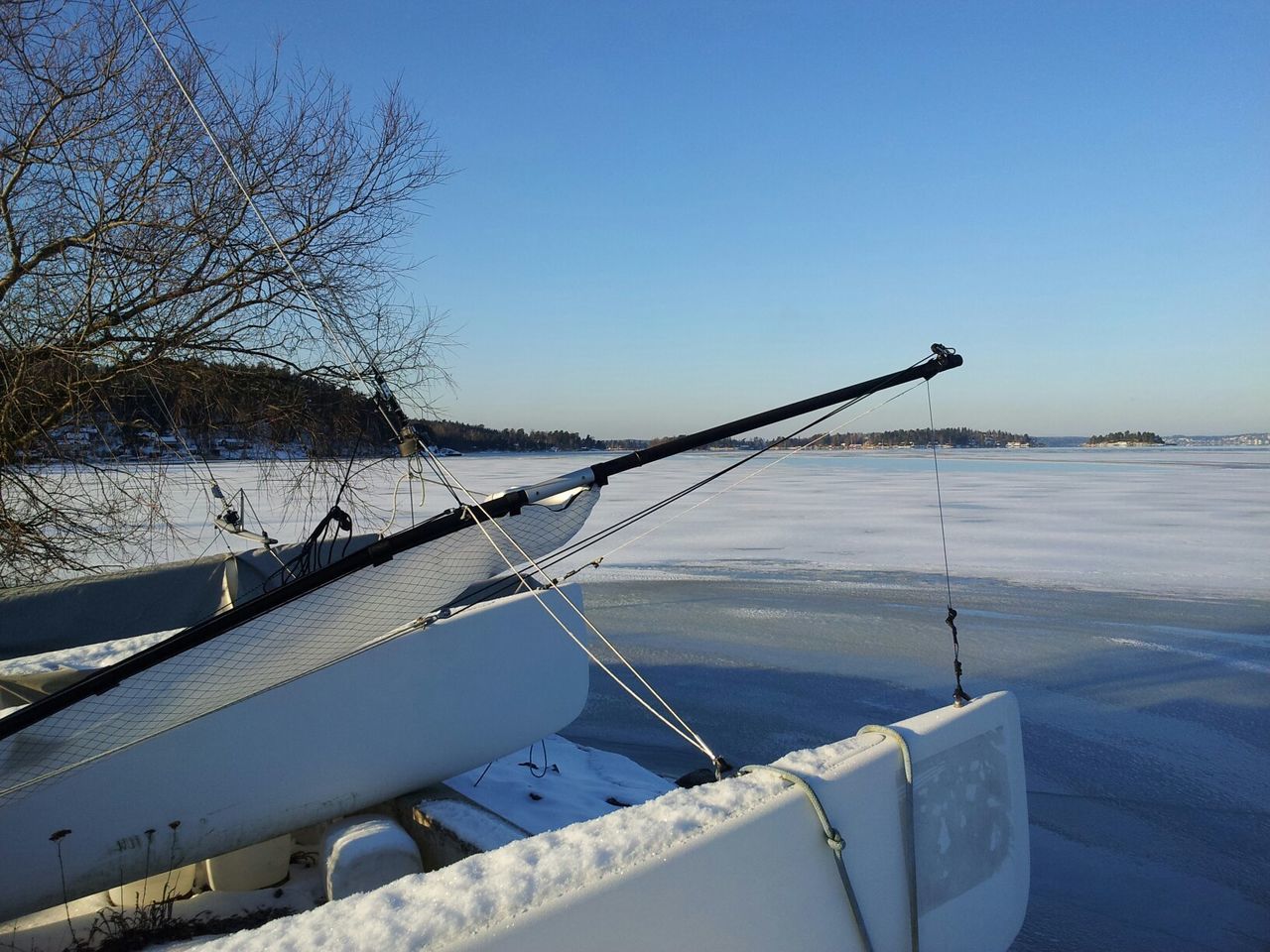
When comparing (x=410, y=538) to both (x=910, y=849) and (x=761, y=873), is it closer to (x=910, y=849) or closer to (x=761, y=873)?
(x=761, y=873)

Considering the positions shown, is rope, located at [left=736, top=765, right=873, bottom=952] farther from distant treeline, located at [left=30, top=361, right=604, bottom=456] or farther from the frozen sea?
distant treeline, located at [left=30, top=361, right=604, bottom=456]

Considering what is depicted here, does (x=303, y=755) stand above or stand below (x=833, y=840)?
below

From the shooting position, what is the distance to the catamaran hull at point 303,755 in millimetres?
2879

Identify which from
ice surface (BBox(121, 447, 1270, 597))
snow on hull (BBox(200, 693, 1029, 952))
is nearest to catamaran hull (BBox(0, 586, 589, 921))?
ice surface (BBox(121, 447, 1270, 597))

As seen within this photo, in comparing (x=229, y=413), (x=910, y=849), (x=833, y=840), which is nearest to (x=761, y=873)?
(x=833, y=840)

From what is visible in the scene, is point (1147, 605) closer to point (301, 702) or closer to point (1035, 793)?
point (1035, 793)

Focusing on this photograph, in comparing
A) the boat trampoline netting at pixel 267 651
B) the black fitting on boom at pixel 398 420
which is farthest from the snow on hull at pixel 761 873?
the black fitting on boom at pixel 398 420

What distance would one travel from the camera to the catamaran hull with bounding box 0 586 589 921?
9.45 feet

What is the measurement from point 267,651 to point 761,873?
1.57m

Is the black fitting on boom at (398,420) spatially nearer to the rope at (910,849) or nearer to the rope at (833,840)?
the rope at (833,840)

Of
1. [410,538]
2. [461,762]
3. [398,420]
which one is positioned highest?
[398,420]

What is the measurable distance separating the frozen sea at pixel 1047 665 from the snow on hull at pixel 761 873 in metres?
0.76

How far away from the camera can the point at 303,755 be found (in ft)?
10.7

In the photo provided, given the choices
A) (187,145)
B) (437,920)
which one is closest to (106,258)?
(187,145)
